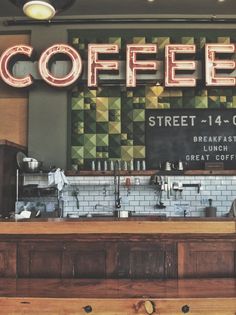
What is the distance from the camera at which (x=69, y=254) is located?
331 cm

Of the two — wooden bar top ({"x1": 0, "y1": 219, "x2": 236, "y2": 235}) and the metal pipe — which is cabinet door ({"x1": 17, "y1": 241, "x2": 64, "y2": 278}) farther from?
the metal pipe

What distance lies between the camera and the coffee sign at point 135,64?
6.39 m

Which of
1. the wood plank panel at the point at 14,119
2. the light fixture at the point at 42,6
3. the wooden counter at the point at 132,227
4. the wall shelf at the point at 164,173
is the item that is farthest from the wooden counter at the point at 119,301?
the wood plank panel at the point at 14,119

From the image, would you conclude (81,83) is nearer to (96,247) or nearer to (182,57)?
(182,57)

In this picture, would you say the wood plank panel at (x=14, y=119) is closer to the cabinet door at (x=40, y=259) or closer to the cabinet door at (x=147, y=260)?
the cabinet door at (x=40, y=259)

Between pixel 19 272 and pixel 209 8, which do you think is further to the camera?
pixel 209 8

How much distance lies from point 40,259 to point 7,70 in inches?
159

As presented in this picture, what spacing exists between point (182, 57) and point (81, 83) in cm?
166

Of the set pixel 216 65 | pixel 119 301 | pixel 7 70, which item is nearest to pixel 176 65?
pixel 216 65

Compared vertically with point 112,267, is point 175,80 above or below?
above

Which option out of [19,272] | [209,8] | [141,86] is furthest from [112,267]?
[209,8]

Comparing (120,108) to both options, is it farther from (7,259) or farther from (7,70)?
(7,259)

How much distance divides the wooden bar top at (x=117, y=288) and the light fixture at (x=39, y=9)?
2224mm

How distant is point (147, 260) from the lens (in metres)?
3.29
